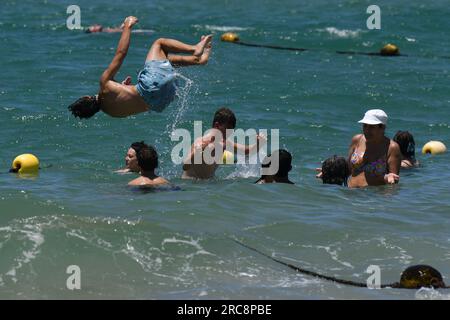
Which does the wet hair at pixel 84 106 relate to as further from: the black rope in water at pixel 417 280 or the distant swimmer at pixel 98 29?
the distant swimmer at pixel 98 29

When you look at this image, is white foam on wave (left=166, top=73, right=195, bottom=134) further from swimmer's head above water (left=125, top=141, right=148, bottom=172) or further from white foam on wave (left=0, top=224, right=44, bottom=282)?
white foam on wave (left=0, top=224, right=44, bottom=282)

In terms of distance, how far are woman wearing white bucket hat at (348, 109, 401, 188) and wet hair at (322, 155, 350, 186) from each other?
0.15 meters

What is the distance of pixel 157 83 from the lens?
11.2 meters

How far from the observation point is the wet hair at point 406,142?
48.1 feet

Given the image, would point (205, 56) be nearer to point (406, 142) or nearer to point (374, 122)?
point (374, 122)

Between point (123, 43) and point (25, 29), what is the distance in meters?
15.7

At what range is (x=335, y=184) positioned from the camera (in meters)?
13.1

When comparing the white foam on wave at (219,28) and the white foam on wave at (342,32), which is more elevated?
the white foam on wave at (219,28)

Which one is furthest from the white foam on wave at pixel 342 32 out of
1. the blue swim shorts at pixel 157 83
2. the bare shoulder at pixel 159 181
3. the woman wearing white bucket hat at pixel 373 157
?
the blue swim shorts at pixel 157 83

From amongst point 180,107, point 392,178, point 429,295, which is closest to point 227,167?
point 392,178

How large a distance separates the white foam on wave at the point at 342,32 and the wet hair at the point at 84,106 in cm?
1597

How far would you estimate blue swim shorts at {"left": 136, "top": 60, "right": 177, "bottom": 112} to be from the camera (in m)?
11.2

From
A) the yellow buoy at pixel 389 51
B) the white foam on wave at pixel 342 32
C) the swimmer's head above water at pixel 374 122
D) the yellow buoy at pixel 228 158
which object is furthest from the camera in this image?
the white foam on wave at pixel 342 32
